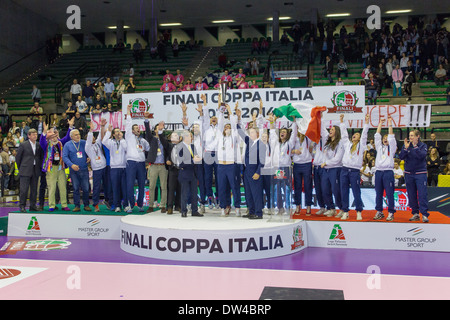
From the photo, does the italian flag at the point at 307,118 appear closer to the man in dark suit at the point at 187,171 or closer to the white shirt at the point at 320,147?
the white shirt at the point at 320,147

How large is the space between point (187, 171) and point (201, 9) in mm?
18382

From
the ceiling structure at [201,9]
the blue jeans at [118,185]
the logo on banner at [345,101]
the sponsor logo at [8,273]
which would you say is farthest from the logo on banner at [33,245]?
the ceiling structure at [201,9]

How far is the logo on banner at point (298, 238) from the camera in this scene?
25.8ft

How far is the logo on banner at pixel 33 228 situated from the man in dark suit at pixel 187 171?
3.35 m

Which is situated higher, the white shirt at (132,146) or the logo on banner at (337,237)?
the white shirt at (132,146)

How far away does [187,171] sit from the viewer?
8398 millimetres

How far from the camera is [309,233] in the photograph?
330 inches

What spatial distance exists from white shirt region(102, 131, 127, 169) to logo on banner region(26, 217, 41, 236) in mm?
1992

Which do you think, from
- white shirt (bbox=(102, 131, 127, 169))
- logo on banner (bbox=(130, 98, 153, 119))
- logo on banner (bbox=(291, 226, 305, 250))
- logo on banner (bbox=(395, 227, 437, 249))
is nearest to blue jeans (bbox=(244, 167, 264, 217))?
logo on banner (bbox=(291, 226, 305, 250))

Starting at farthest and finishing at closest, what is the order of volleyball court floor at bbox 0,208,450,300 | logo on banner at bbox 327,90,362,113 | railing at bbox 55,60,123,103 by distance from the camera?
1. railing at bbox 55,60,123,103
2. logo on banner at bbox 327,90,362,113
3. volleyball court floor at bbox 0,208,450,300

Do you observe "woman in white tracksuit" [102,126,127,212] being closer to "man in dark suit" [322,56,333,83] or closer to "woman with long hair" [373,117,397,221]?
"woman with long hair" [373,117,397,221]

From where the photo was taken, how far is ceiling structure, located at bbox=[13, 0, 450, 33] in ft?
74.9

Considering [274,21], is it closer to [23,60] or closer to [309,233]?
[23,60]
